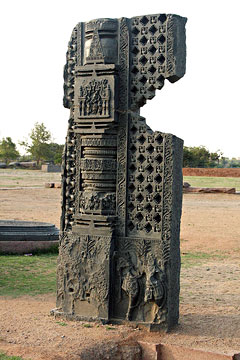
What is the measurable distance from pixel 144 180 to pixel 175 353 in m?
1.87

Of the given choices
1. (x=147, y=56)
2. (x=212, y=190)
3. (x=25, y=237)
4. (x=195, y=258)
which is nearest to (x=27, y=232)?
(x=25, y=237)

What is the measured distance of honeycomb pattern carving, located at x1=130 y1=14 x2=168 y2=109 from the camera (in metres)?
5.92

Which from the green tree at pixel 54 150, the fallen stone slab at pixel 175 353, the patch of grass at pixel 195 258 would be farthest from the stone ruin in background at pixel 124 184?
the green tree at pixel 54 150

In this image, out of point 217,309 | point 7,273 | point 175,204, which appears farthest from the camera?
point 7,273

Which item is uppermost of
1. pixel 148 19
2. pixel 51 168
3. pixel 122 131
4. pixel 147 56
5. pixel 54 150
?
pixel 54 150

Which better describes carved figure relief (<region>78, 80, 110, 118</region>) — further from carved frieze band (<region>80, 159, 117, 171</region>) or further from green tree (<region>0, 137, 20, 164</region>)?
green tree (<region>0, 137, 20, 164</region>)

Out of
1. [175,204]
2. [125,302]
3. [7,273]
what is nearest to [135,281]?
[125,302]

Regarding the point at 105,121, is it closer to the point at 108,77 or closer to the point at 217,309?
the point at 108,77

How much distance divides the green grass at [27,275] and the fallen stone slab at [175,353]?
2565 mm

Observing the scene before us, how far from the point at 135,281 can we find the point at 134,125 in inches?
68.9

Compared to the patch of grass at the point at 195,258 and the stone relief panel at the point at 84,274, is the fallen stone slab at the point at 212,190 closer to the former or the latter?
the patch of grass at the point at 195,258

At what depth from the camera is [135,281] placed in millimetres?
5883

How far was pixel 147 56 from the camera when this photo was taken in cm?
597

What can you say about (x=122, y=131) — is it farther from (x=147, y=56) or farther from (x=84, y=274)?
(x=84, y=274)
